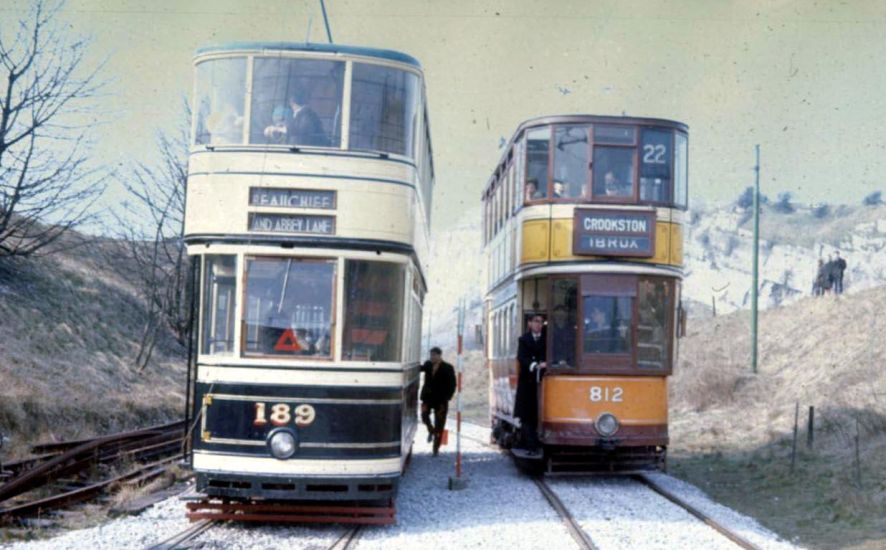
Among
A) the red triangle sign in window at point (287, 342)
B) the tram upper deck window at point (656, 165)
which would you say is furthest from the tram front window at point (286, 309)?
the tram upper deck window at point (656, 165)

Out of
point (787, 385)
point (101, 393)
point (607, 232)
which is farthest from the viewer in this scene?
point (787, 385)

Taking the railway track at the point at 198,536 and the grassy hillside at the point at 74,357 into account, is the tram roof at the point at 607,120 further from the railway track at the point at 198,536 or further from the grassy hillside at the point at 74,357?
the grassy hillside at the point at 74,357

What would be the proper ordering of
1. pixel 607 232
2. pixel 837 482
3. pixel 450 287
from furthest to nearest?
pixel 450 287 < pixel 607 232 < pixel 837 482

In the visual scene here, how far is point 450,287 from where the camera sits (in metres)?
103

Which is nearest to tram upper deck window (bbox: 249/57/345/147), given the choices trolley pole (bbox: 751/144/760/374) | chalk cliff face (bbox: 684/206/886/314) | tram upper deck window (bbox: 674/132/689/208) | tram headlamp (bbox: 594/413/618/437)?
tram headlamp (bbox: 594/413/618/437)

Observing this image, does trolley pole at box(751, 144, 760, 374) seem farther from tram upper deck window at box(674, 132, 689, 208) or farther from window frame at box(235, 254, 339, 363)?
window frame at box(235, 254, 339, 363)

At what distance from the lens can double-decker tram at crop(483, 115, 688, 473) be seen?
44.5 feet

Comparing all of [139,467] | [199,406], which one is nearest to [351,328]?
[199,406]

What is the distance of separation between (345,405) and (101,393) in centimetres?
1220

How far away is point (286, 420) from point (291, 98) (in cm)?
310

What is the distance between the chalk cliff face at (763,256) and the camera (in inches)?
3056

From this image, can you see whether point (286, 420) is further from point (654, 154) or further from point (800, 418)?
point (800, 418)

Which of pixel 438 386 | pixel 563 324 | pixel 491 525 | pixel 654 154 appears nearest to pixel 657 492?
pixel 563 324

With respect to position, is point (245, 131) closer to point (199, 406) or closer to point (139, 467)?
point (199, 406)
